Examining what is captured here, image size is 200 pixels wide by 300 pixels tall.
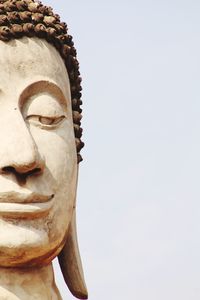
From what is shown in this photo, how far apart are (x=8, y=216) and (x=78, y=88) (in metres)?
1.48

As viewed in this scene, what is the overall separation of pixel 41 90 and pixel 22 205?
0.91 m

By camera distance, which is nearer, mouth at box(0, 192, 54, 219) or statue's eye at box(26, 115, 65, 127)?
mouth at box(0, 192, 54, 219)

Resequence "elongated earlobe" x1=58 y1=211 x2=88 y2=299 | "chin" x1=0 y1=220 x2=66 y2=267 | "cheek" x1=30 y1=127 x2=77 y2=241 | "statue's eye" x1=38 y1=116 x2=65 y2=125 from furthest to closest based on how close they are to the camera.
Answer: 1. "elongated earlobe" x1=58 y1=211 x2=88 y2=299
2. "statue's eye" x1=38 y1=116 x2=65 y2=125
3. "cheek" x1=30 y1=127 x2=77 y2=241
4. "chin" x1=0 y1=220 x2=66 y2=267

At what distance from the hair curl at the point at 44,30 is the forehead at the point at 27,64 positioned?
2.7 inches

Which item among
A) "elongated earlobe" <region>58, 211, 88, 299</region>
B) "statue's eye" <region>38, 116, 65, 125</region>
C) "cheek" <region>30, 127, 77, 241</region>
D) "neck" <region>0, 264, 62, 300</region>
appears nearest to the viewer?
"neck" <region>0, 264, 62, 300</region>

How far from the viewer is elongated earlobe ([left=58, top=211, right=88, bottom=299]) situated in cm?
640

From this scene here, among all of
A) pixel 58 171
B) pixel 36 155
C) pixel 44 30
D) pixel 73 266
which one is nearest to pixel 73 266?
pixel 73 266

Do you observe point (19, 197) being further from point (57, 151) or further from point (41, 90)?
point (41, 90)

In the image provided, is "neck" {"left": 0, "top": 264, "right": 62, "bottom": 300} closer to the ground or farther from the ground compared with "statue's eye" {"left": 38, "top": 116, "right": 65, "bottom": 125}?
closer to the ground

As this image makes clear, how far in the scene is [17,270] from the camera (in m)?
5.81

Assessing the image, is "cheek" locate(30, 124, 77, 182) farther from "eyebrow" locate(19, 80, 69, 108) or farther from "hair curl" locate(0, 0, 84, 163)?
"hair curl" locate(0, 0, 84, 163)

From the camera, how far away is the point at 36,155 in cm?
574

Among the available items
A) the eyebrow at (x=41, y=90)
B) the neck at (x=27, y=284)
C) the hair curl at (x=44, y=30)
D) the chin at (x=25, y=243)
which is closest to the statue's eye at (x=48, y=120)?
the eyebrow at (x=41, y=90)

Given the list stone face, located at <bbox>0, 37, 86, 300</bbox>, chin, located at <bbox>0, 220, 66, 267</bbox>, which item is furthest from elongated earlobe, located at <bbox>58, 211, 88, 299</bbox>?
chin, located at <bbox>0, 220, 66, 267</bbox>
